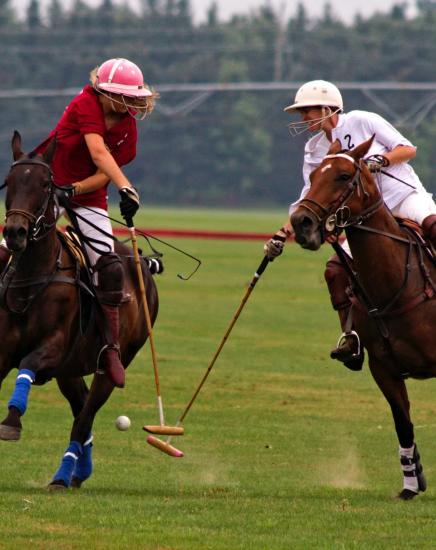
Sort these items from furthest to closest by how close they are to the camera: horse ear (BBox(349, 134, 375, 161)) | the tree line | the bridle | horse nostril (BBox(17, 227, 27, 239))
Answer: the tree line
horse ear (BBox(349, 134, 375, 161))
the bridle
horse nostril (BBox(17, 227, 27, 239))

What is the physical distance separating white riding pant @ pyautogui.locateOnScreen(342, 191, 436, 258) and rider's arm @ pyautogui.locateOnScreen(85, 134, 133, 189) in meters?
1.38

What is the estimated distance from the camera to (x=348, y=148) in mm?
9109

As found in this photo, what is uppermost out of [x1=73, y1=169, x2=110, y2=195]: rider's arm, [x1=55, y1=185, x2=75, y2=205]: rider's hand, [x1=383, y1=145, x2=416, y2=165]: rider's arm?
[x1=383, y1=145, x2=416, y2=165]: rider's arm

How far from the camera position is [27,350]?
8570 millimetres

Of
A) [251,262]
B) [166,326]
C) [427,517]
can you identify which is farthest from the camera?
[251,262]

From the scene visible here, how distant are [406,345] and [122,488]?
6.33 feet

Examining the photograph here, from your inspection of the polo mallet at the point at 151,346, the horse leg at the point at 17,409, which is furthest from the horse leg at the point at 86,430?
the horse leg at the point at 17,409

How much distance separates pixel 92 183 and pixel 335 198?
1638mm

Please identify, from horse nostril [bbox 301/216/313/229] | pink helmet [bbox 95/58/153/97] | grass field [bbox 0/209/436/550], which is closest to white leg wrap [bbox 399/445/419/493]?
grass field [bbox 0/209/436/550]

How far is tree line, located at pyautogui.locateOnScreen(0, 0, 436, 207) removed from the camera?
80750mm

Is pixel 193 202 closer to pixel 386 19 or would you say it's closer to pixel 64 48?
pixel 64 48

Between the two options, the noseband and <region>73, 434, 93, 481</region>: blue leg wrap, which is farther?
<region>73, 434, 93, 481</region>: blue leg wrap

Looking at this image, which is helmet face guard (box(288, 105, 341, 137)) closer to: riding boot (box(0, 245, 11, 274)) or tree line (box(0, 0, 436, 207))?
riding boot (box(0, 245, 11, 274))

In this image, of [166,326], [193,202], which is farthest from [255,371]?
[193,202]
